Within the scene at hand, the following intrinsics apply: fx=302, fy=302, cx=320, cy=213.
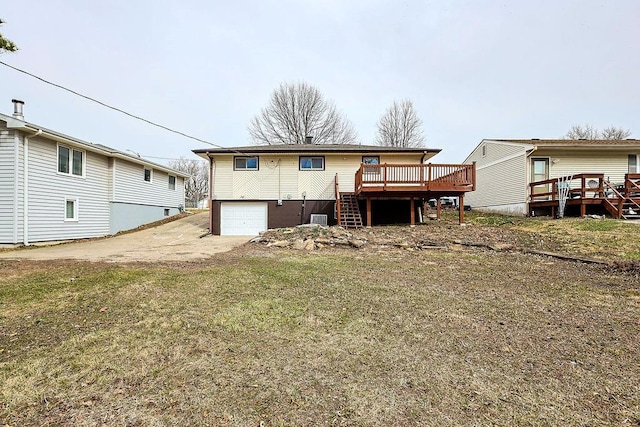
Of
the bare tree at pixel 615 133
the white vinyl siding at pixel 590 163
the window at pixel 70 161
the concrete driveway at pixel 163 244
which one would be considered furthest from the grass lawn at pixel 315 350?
the bare tree at pixel 615 133

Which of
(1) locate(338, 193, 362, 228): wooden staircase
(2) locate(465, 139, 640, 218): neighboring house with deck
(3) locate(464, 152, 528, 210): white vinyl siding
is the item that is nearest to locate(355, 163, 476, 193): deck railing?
(1) locate(338, 193, 362, 228): wooden staircase

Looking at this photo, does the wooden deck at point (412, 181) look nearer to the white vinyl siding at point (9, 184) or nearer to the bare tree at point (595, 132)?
the white vinyl siding at point (9, 184)

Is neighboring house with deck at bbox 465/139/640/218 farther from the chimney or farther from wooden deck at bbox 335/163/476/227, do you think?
the chimney

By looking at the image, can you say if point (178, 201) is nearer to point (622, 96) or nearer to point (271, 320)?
point (271, 320)

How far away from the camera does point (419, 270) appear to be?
6.23 m

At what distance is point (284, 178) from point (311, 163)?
150 cm

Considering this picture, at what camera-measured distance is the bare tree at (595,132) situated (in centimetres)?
3581

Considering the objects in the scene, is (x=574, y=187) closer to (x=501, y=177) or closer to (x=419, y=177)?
(x=501, y=177)

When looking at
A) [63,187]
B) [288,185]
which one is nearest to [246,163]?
[288,185]

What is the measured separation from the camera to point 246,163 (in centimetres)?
1473

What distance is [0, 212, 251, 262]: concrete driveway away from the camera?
898 centimetres

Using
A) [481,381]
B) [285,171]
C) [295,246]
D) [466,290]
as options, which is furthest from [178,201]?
[481,381]

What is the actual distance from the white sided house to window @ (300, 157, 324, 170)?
882 cm

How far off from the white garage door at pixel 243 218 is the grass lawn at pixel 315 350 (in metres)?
9.30
